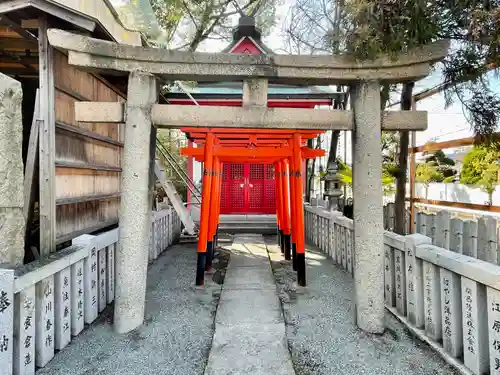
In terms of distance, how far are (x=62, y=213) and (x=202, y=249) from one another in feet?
6.79

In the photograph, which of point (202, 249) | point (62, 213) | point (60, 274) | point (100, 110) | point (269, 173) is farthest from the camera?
point (269, 173)

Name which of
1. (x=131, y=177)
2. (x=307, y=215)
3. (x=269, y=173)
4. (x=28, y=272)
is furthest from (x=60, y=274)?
(x=269, y=173)

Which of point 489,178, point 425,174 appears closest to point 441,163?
point 425,174

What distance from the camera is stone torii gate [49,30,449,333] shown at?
3518mm

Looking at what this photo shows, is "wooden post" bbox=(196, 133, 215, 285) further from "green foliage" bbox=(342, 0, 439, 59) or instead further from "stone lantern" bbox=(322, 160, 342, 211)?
"stone lantern" bbox=(322, 160, 342, 211)

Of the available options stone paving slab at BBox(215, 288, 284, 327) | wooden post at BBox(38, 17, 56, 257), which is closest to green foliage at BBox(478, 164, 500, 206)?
stone paving slab at BBox(215, 288, 284, 327)

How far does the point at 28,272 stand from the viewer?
2.64 m

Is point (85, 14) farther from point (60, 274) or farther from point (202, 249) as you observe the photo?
point (202, 249)

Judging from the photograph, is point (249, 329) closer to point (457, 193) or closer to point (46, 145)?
point (46, 145)

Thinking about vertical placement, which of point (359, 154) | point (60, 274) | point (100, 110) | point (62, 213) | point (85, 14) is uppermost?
point (85, 14)

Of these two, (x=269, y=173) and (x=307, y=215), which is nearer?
(x=307, y=215)

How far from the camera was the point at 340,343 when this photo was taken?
11.0ft

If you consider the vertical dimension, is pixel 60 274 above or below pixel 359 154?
below

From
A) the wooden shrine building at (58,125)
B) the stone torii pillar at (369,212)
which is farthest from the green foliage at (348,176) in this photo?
the wooden shrine building at (58,125)
